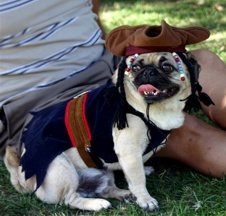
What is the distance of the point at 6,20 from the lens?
9.60ft

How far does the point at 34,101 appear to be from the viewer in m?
2.99

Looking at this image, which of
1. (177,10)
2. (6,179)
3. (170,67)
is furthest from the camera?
(177,10)

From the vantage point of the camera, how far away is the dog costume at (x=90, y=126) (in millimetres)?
2500

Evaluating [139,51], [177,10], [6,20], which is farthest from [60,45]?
[177,10]

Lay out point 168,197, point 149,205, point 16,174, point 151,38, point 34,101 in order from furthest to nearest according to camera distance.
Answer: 1. point 34,101
2. point 16,174
3. point 168,197
4. point 149,205
5. point 151,38

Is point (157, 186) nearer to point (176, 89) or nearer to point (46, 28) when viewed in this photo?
point (176, 89)

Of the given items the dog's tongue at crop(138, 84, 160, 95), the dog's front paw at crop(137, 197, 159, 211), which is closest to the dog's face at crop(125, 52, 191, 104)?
the dog's tongue at crop(138, 84, 160, 95)

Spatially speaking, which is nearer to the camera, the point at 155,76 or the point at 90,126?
the point at 155,76

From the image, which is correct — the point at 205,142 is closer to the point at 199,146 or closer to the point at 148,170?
the point at 199,146

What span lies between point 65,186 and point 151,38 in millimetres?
788

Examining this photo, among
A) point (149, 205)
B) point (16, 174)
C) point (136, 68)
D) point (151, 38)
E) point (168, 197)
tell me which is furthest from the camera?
point (16, 174)

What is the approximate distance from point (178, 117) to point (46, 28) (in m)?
0.92

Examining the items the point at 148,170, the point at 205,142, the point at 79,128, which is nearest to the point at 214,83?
the point at 205,142

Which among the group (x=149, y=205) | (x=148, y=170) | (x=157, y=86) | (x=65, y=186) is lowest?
(x=148, y=170)
